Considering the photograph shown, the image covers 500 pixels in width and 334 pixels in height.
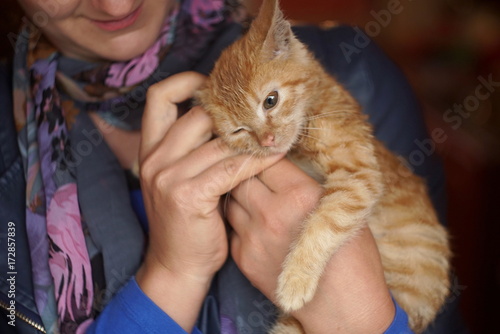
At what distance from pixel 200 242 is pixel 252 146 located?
28 centimetres

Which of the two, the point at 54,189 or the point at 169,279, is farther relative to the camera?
the point at 54,189

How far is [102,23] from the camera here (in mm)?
1357

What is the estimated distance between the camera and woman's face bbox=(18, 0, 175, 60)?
4.26 ft

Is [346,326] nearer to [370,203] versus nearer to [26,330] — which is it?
[370,203]

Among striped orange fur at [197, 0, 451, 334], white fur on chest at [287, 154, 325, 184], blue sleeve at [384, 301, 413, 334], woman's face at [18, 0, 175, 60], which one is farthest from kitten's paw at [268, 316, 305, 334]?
woman's face at [18, 0, 175, 60]

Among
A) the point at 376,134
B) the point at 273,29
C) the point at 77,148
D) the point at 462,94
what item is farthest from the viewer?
the point at 462,94

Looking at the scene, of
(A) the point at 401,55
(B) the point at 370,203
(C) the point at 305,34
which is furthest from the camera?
(A) the point at 401,55

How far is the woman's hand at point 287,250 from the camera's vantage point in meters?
1.11

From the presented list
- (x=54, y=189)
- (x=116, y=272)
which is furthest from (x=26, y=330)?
(x=54, y=189)

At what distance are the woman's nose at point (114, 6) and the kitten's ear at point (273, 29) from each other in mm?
342

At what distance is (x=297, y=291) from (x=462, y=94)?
255cm

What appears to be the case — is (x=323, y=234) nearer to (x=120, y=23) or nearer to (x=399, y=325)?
(x=399, y=325)

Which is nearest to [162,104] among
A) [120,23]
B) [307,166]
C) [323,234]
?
[120,23]

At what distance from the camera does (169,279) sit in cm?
124
